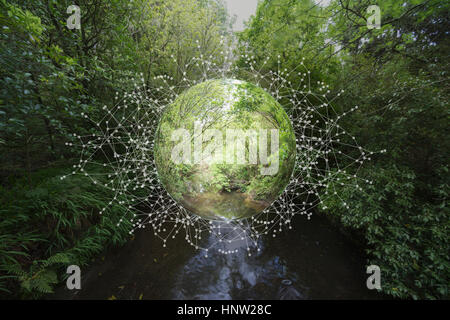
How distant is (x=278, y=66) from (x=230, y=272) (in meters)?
3.59

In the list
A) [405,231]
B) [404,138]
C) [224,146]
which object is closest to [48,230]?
[224,146]

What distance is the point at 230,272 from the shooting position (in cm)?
313

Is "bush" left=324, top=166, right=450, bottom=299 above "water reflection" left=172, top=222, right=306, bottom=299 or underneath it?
above

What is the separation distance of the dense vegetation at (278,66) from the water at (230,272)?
412 mm

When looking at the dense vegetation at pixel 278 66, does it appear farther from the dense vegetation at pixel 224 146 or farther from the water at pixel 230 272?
the dense vegetation at pixel 224 146

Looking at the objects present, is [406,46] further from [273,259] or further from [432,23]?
[273,259]

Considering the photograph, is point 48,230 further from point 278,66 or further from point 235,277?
point 278,66

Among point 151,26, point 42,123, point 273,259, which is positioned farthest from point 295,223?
point 151,26

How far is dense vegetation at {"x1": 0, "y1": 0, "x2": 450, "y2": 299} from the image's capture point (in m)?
2.07

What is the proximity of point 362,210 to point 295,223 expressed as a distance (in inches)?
69.9

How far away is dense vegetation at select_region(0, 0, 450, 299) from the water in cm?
41
